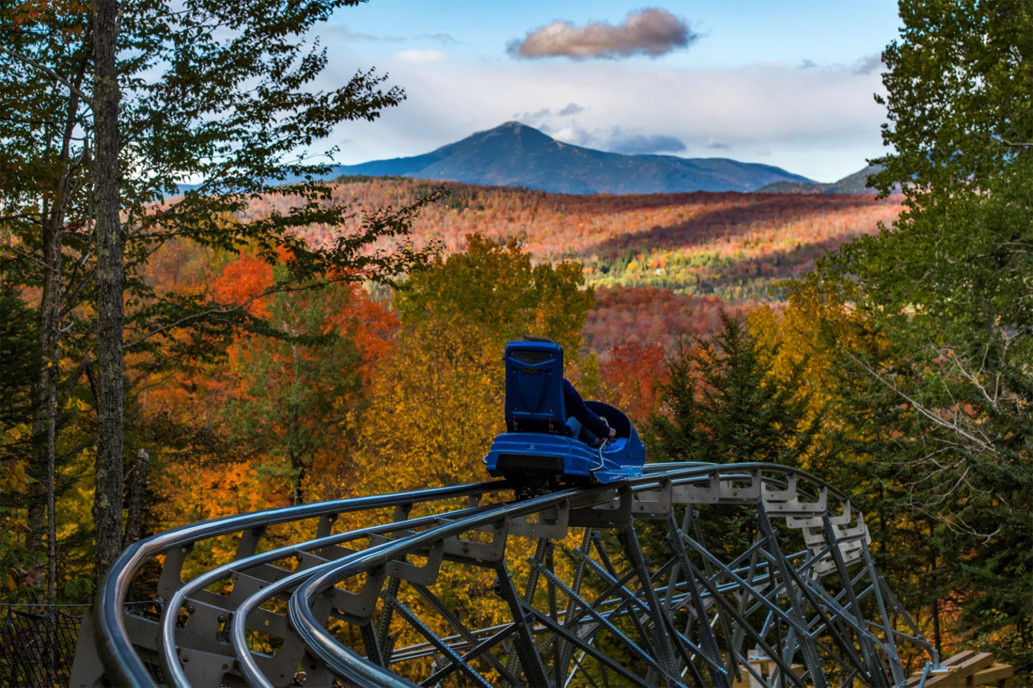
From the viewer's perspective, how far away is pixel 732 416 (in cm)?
2122

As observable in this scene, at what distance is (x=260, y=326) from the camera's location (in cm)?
1413

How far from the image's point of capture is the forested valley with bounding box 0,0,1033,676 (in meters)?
14.0

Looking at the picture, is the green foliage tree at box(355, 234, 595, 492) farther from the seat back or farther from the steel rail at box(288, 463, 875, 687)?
the steel rail at box(288, 463, 875, 687)

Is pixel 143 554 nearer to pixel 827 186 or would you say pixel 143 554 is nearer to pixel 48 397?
pixel 48 397

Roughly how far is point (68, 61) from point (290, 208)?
159 inches

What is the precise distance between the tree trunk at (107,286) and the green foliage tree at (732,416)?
13.4m

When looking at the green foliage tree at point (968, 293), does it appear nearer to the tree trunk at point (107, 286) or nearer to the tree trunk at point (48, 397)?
the tree trunk at point (107, 286)

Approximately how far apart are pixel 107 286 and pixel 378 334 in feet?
104

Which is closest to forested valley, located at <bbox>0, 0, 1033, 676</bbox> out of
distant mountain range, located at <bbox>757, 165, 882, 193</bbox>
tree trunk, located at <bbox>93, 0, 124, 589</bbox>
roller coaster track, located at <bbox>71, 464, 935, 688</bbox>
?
tree trunk, located at <bbox>93, 0, 124, 589</bbox>

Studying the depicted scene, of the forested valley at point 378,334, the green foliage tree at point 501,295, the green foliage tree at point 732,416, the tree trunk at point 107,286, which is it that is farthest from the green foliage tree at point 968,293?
the tree trunk at point 107,286

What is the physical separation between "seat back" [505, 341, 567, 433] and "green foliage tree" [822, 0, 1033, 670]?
454 inches

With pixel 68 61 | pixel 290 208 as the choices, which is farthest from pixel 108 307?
pixel 68 61

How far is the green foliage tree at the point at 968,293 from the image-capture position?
18.2 metres

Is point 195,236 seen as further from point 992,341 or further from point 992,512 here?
point 992,512
